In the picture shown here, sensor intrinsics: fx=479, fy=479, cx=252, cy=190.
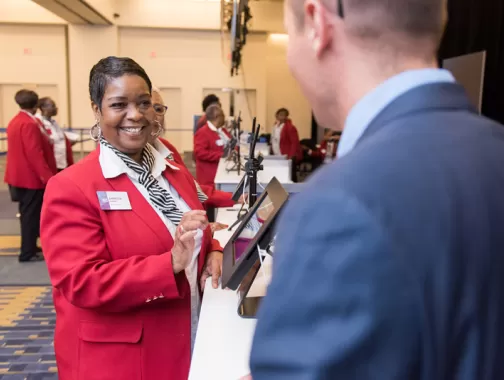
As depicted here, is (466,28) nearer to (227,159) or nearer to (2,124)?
(227,159)

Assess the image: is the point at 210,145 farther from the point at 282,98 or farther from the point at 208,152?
the point at 282,98

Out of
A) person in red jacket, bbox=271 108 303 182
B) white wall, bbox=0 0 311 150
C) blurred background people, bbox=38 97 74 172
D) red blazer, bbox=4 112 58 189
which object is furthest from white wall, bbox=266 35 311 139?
red blazer, bbox=4 112 58 189

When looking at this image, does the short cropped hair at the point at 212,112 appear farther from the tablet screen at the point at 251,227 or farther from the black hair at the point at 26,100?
the tablet screen at the point at 251,227

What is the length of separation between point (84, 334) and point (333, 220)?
1181 mm

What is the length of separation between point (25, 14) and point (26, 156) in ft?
30.1

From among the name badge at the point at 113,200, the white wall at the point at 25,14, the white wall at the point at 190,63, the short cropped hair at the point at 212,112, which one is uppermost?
the white wall at the point at 25,14

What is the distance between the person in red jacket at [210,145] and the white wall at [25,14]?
8.05 m

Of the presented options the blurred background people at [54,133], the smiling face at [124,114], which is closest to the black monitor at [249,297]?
the smiling face at [124,114]

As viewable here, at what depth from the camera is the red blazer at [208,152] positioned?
5551 mm

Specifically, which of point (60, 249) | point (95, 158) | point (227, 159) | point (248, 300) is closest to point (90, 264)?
point (60, 249)

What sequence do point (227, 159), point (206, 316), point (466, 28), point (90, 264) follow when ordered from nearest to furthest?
point (90, 264), point (206, 316), point (466, 28), point (227, 159)

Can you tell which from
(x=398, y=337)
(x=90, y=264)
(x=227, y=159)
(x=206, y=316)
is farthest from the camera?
(x=227, y=159)

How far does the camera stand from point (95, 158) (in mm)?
1483

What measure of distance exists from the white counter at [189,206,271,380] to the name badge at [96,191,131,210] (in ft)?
1.35
